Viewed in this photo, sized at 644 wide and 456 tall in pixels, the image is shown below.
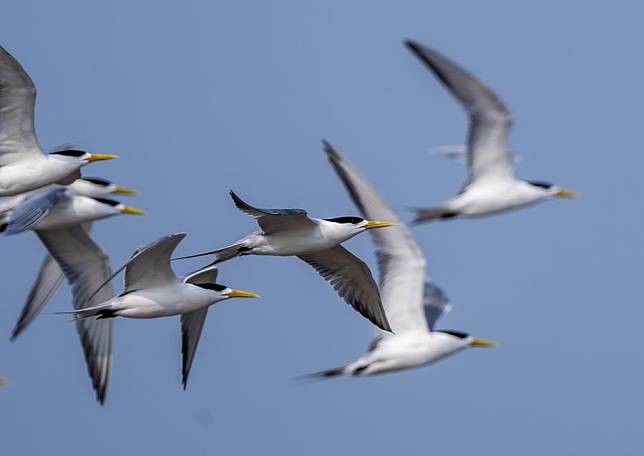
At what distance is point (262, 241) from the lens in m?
13.1

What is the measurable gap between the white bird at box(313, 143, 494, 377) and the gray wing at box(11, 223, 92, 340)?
3.84 meters

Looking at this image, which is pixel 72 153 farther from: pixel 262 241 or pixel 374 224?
pixel 374 224

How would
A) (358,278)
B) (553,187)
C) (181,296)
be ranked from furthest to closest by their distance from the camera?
(553,187), (358,278), (181,296)

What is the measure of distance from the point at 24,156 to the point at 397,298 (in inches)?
144

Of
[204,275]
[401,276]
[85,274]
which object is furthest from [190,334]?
[401,276]

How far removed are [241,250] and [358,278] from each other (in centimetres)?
143

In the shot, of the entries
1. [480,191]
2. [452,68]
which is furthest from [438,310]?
[452,68]

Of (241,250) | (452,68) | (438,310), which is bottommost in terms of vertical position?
(438,310)

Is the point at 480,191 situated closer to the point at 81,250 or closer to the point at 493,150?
the point at 493,150

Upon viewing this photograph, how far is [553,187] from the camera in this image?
17000mm

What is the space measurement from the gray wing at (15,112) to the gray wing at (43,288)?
9.23ft

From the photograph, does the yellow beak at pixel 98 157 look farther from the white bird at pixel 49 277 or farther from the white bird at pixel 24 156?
the white bird at pixel 49 277

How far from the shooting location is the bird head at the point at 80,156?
14477mm

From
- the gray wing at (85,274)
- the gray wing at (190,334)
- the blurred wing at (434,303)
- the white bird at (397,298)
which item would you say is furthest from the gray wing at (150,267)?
the blurred wing at (434,303)
